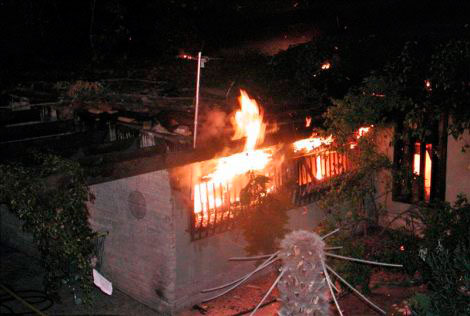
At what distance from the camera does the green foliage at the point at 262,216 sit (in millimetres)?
9758

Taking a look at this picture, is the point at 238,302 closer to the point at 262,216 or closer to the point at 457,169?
the point at 262,216

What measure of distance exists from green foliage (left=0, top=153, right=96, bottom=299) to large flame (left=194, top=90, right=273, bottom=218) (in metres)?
3.36

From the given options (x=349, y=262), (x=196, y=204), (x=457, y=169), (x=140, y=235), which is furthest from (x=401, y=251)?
(x=140, y=235)

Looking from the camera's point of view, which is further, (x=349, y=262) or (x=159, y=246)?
(x=159, y=246)

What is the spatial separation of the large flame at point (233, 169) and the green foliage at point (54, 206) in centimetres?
336

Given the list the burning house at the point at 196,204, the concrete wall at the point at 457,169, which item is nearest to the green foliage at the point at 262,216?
the burning house at the point at 196,204

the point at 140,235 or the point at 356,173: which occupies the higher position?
the point at 356,173

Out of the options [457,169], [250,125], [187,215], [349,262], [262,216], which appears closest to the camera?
[349,262]

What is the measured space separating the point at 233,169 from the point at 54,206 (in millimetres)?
4380

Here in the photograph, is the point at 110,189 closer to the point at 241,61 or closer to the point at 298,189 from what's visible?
the point at 298,189

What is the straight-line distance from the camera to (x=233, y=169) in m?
9.98

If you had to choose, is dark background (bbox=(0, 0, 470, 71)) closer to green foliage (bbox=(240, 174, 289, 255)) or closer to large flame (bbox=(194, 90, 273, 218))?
large flame (bbox=(194, 90, 273, 218))

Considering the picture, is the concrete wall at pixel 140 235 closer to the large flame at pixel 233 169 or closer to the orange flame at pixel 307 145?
the large flame at pixel 233 169

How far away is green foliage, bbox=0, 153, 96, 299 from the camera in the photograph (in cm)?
612
